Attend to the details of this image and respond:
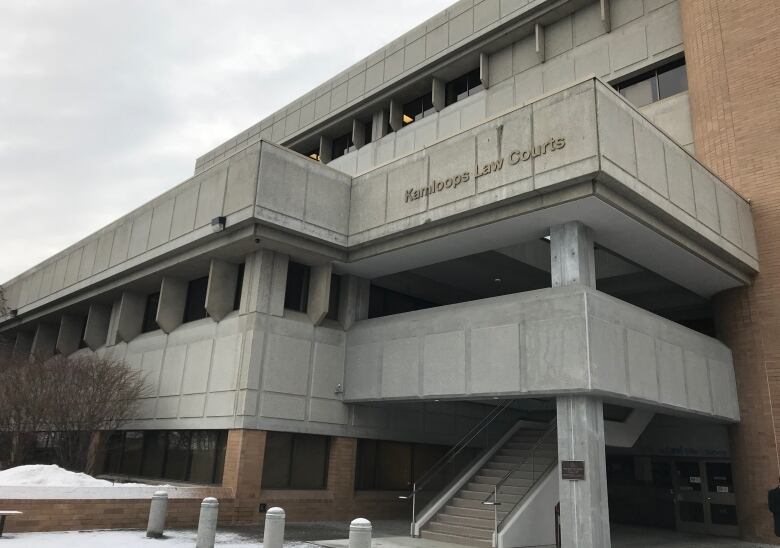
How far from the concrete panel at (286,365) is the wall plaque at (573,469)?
26.6ft

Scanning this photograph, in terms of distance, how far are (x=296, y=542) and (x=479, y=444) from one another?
397 inches

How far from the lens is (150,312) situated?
2452 centimetres

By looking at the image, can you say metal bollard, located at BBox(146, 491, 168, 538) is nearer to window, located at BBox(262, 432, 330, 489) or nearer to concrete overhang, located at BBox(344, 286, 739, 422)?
window, located at BBox(262, 432, 330, 489)

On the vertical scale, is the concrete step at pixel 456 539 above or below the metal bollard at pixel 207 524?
below

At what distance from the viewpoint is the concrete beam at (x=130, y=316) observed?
78.2ft

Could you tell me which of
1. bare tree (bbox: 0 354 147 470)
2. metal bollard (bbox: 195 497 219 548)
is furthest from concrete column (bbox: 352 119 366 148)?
metal bollard (bbox: 195 497 219 548)

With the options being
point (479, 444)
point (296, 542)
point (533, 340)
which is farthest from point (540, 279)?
point (296, 542)

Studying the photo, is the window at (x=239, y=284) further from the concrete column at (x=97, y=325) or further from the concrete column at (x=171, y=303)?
the concrete column at (x=97, y=325)

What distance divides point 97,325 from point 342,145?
1493 cm

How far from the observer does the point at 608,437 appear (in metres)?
16.7

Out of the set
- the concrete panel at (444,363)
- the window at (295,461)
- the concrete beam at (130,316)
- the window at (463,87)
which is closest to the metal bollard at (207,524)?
the window at (295,461)

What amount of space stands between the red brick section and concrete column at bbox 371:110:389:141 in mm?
13613

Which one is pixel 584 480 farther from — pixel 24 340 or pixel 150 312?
pixel 24 340

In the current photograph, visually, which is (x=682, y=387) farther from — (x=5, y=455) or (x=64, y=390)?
(x=5, y=455)
